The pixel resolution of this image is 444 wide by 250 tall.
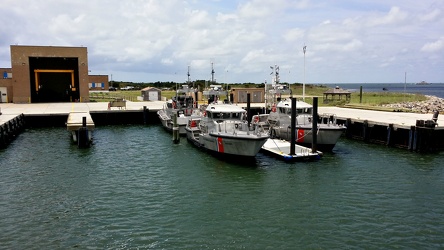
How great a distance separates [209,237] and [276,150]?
13883 mm

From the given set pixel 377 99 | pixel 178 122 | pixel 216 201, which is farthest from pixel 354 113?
pixel 377 99

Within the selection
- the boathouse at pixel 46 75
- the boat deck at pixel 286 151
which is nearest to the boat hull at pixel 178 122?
the boat deck at pixel 286 151

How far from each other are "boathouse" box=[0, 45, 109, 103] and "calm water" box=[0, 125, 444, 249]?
30746 millimetres

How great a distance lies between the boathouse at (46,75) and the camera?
54750 mm

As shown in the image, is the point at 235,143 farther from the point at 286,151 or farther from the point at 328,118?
the point at 328,118

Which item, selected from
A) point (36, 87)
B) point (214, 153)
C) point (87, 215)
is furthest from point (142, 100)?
point (87, 215)

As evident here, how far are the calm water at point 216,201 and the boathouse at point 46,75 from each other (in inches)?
1210

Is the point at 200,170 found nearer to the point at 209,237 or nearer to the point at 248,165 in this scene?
the point at 248,165

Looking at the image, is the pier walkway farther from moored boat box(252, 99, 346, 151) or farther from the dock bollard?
the dock bollard

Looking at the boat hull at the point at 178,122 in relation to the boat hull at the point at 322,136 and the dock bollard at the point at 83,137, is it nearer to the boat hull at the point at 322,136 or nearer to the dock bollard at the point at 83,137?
the dock bollard at the point at 83,137

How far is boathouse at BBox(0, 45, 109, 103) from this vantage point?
54.8 meters

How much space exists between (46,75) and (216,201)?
181 ft

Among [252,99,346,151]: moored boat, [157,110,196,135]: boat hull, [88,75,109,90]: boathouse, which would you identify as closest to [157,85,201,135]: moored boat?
[157,110,196,135]: boat hull

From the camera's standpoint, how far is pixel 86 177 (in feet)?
70.9
